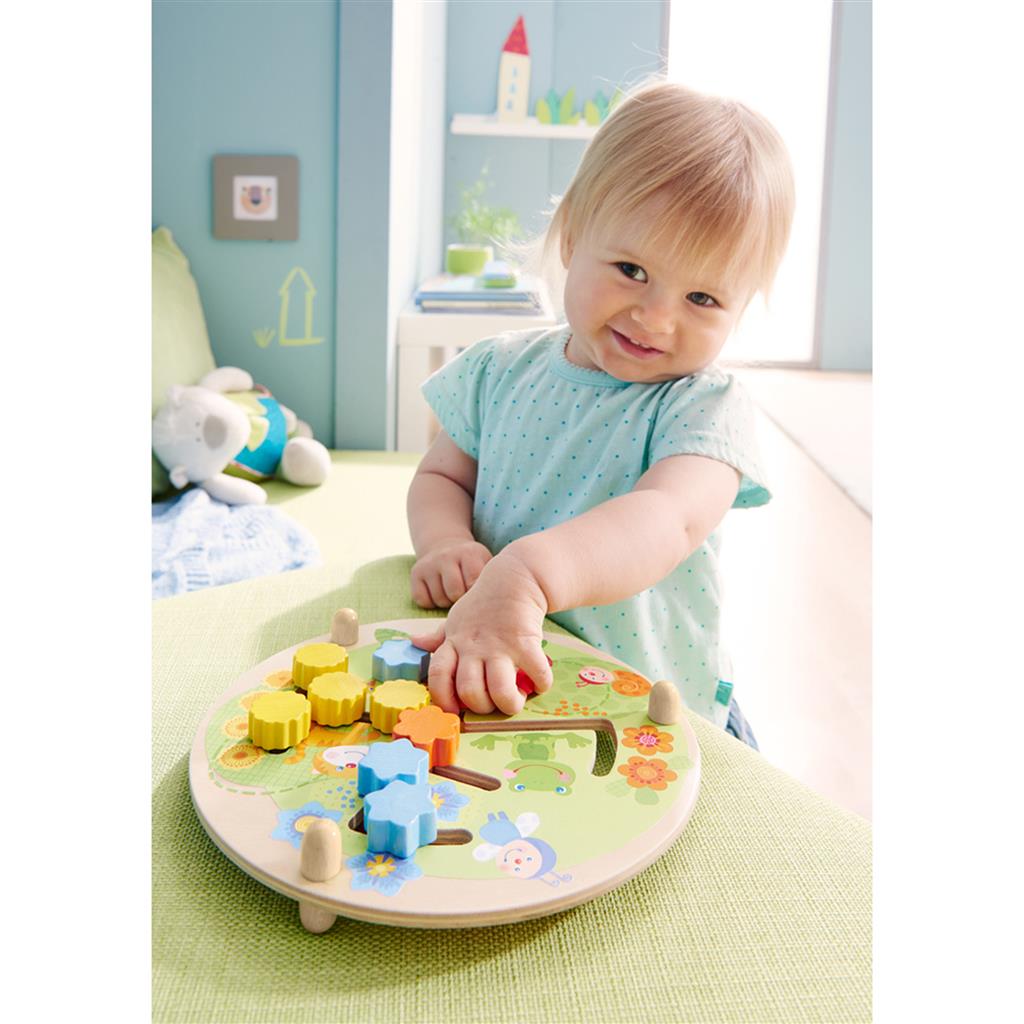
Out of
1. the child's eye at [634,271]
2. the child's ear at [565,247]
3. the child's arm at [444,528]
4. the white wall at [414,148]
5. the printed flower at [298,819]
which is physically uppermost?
the white wall at [414,148]

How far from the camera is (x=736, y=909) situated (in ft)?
1.61

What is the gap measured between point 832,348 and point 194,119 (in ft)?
12.5

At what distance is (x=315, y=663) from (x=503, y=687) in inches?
4.6

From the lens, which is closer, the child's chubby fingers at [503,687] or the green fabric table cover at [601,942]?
the green fabric table cover at [601,942]

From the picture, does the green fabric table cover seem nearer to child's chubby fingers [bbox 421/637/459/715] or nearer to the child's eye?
child's chubby fingers [bbox 421/637/459/715]

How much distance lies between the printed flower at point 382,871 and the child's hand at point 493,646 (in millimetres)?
140

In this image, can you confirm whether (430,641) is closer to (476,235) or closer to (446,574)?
(446,574)

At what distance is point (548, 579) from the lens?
0.65 meters

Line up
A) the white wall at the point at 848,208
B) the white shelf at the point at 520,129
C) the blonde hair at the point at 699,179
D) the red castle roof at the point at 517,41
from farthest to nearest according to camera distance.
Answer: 1. the white wall at the point at 848,208
2. the red castle roof at the point at 517,41
3. the white shelf at the point at 520,129
4. the blonde hair at the point at 699,179

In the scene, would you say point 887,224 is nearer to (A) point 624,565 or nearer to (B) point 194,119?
(A) point 624,565

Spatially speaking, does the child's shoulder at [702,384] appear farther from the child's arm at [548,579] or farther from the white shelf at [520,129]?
the white shelf at [520,129]

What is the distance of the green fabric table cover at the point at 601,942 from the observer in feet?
1.40

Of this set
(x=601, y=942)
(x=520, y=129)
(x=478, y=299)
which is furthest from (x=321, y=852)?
(x=520, y=129)

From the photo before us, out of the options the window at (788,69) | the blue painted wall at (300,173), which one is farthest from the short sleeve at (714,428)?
the window at (788,69)
